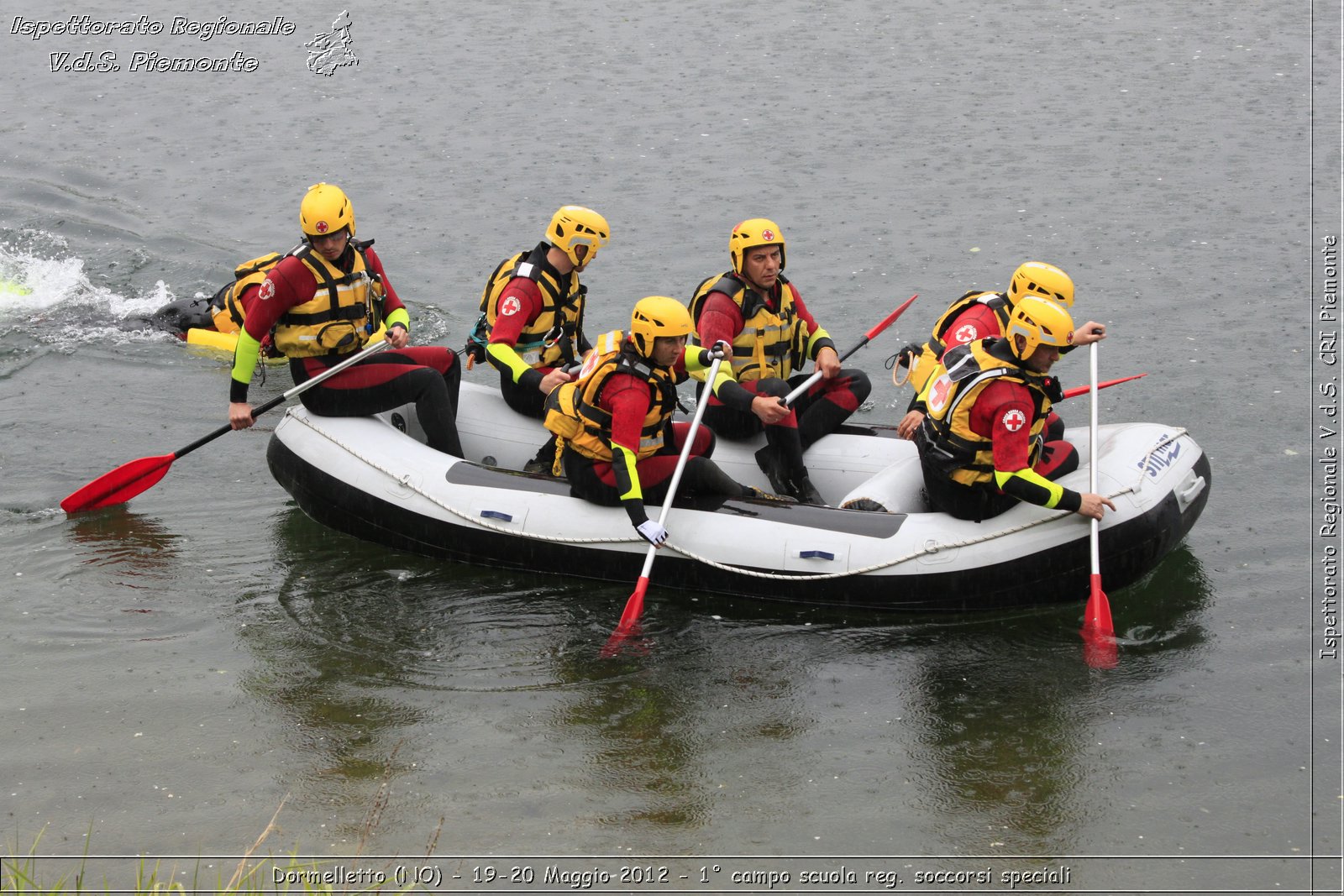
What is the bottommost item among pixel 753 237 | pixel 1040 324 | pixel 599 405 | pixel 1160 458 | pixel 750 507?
pixel 750 507

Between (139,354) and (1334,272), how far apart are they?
8.44 meters

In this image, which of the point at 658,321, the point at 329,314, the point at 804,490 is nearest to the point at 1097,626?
the point at 804,490

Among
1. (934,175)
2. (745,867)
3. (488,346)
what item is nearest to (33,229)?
(488,346)

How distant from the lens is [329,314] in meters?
7.55

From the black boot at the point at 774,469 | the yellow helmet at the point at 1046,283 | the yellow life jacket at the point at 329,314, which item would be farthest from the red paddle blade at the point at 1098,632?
the yellow life jacket at the point at 329,314

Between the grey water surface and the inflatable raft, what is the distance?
7.6 inches

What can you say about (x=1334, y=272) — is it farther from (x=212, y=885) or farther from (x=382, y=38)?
(x=382, y=38)

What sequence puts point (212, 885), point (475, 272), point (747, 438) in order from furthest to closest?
point (475, 272) → point (747, 438) → point (212, 885)

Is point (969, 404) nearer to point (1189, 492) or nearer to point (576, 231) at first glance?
point (1189, 492)

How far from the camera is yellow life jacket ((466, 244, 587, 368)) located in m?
7.73

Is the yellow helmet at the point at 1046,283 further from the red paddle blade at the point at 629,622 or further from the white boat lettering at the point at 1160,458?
the red paddle blade at the point at 629,622

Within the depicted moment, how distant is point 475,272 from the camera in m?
11.4

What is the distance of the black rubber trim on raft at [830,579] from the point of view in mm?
6723

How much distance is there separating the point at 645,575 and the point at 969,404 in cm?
162
